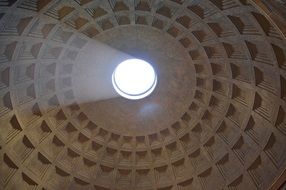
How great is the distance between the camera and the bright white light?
25.6 metres

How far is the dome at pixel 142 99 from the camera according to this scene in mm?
20672

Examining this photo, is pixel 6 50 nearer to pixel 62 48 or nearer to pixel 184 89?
pixel 62 48

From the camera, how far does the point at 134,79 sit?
27609 mm

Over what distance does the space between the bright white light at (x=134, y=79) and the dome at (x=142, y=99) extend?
0.40 metres

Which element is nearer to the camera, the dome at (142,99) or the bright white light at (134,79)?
the dome at (142,99)

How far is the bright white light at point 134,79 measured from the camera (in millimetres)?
25625

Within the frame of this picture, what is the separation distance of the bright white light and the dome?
1.31 ft

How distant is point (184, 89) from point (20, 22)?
10.2 m

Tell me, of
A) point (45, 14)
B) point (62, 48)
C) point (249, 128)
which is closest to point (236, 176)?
point (249, 128)

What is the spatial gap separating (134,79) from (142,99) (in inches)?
98.0

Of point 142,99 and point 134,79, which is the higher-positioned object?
point 142,99

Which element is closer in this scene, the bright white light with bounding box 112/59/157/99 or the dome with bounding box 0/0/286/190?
the dome with bounding box 0/0/286/190

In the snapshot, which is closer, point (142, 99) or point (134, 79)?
point (142, 99)

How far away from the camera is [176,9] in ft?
68.3
